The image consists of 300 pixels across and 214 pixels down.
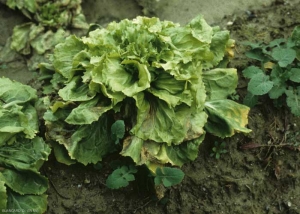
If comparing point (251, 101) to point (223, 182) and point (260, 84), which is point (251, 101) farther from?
point (223, 182)

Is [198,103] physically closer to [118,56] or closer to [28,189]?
[118,56]

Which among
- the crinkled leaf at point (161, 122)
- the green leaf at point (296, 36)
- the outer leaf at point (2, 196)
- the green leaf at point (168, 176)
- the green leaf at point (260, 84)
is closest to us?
the outer leaf at point (2, 196)

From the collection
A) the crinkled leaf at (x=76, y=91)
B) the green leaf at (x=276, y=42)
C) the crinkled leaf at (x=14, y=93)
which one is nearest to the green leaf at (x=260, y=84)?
the green leaf at (x=276, y=42)

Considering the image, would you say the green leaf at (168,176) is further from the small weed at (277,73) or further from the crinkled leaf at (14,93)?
the crinkled leaf at (14,93)

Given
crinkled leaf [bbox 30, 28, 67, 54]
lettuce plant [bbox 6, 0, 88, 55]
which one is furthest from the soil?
lettuce plant [bbox 6, 0, 88, 55]

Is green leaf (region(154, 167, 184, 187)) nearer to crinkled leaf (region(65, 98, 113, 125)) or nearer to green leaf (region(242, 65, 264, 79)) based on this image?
crinkled leaf (region(65, 98, 113, 125))

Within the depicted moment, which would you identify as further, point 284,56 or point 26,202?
point 284,56

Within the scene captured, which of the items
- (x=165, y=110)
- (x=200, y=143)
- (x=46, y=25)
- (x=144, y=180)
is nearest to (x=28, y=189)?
(x=144, y=180)

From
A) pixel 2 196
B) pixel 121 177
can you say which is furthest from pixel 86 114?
pixel 2 196
